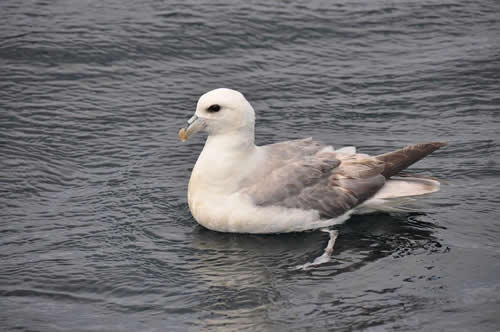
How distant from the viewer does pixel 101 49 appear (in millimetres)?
11719

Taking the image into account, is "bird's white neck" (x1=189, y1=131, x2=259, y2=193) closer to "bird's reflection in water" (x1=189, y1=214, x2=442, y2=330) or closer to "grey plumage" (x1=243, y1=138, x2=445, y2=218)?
"grey plumage" (x1=243, y1=138, x2=445, y2=218)

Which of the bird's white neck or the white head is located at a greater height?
the white head

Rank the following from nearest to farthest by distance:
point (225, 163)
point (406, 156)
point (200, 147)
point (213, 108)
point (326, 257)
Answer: point (326, 257)
point (213, 108)
point (225, 163)
point (406, 156)
point (200, 147)

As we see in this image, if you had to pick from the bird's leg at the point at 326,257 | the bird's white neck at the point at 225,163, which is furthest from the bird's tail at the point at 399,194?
the bird's white neck at the point at 225,163

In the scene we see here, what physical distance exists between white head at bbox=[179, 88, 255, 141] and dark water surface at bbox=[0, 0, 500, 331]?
896 millimetres

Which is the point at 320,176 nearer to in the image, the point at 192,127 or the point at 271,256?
the point at 271,256

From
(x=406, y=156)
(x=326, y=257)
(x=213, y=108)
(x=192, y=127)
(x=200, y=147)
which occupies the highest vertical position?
(x=213, y=108)

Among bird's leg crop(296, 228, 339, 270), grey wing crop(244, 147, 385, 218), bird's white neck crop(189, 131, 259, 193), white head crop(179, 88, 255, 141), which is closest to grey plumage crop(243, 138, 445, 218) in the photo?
grey wing crop(244, 147, 385, 218)

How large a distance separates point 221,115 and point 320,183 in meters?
1.09

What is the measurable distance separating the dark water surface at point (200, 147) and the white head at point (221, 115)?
0.90 m

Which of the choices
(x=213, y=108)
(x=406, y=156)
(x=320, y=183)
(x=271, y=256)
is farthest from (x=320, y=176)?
(x=213, y=108)

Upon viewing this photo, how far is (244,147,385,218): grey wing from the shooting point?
8.05 metres

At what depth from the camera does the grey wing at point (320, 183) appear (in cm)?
805

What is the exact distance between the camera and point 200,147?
10.0m
